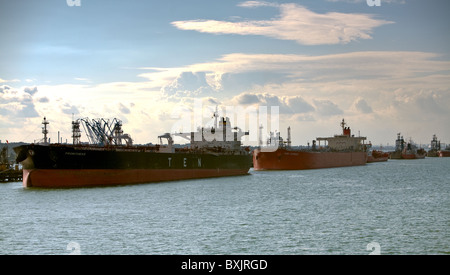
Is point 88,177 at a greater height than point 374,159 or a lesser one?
greater

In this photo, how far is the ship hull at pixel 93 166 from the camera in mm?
42656

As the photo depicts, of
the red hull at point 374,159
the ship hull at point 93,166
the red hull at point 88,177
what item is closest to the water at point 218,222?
the red hull at point 88,177

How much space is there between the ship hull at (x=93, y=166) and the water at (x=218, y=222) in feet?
6.37

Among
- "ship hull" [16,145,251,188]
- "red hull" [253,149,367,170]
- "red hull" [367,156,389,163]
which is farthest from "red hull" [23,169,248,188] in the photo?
"red hull" [367,156,389,163]

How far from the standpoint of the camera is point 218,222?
2755cm

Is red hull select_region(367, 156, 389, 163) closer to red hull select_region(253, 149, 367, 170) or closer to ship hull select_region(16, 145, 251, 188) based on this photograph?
red hull select_region(253, 149, 367, 170)

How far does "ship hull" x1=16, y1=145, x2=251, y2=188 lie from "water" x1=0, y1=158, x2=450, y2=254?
1940mm

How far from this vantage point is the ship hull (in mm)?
42656

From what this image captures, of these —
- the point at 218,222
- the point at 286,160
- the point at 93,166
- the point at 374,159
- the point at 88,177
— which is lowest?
the point at 218,222

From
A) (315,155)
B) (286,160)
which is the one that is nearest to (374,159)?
(315,155)

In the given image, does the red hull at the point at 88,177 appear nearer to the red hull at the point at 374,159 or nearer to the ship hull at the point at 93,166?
the ship hull at the point at 93,166

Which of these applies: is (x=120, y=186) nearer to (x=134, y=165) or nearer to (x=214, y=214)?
(x=134, y=165)

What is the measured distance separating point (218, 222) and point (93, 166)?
67.6 feet

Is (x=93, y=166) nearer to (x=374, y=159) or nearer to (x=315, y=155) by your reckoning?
(x=315, y=155)
